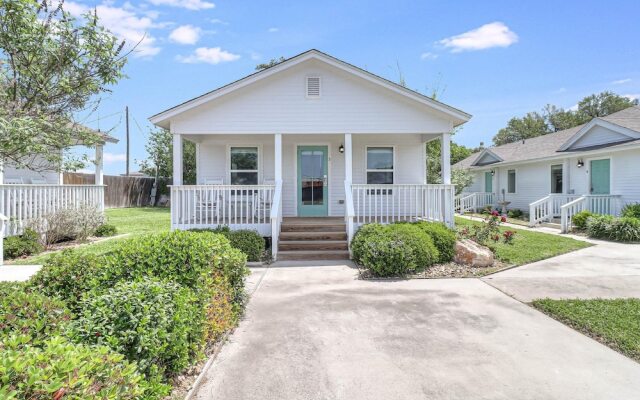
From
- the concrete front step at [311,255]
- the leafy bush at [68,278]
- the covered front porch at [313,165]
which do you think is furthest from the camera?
the covered front porch at [313,165]

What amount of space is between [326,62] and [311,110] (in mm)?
1327

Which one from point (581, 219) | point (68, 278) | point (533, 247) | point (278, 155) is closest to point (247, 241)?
point (278, 155)

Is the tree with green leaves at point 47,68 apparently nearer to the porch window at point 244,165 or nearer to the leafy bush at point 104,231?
the porch window at point 244,165

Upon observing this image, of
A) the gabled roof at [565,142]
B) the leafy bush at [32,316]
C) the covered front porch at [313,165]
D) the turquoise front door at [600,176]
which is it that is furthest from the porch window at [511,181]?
the leafy bush at [32,316]

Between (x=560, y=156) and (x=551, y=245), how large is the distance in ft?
26.6

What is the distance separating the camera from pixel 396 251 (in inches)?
265

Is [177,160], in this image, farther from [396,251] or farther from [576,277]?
[576,277]

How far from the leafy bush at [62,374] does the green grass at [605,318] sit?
4581 millimetres

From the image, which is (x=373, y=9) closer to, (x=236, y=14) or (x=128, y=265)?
(x=236, y=14)

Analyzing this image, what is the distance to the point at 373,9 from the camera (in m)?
9.38

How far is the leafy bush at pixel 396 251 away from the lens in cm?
674

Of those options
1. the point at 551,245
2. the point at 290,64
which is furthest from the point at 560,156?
the point at 290,64

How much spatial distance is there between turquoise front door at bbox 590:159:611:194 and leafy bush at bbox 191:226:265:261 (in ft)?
45.9

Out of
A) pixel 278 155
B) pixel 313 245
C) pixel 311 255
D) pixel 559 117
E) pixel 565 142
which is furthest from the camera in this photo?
pixel 559 117
